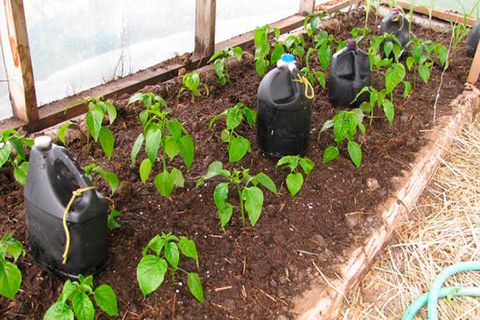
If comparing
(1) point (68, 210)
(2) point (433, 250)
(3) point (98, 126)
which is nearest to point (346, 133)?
(2) point (433, 250)

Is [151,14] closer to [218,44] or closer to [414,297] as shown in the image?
[218,44]

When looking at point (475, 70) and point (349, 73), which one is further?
point (475, 70)

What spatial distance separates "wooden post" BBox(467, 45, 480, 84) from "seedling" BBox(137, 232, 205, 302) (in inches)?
75.6

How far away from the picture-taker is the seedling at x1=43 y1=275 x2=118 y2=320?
45.4 inches

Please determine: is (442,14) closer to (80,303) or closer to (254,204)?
(254,204)

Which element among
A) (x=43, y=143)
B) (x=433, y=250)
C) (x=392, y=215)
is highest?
(x=43, y=143)

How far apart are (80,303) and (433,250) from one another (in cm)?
127

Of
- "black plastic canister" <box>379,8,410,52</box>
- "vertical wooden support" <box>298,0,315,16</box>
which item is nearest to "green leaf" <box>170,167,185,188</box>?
"black plastic canister" <box>379,8,410,52</box>

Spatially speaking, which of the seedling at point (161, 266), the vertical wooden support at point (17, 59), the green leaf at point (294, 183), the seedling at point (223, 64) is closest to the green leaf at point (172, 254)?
the seedling at point (161, 266)

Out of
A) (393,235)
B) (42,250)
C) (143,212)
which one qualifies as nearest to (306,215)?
(393,235)

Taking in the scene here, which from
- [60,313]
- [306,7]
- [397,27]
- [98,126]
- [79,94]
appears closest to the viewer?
[60,313]

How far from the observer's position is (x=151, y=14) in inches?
98.3

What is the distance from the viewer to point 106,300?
1215mm

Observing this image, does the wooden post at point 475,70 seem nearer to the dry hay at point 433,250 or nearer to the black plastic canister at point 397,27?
the black plastic canister at point 397,27
